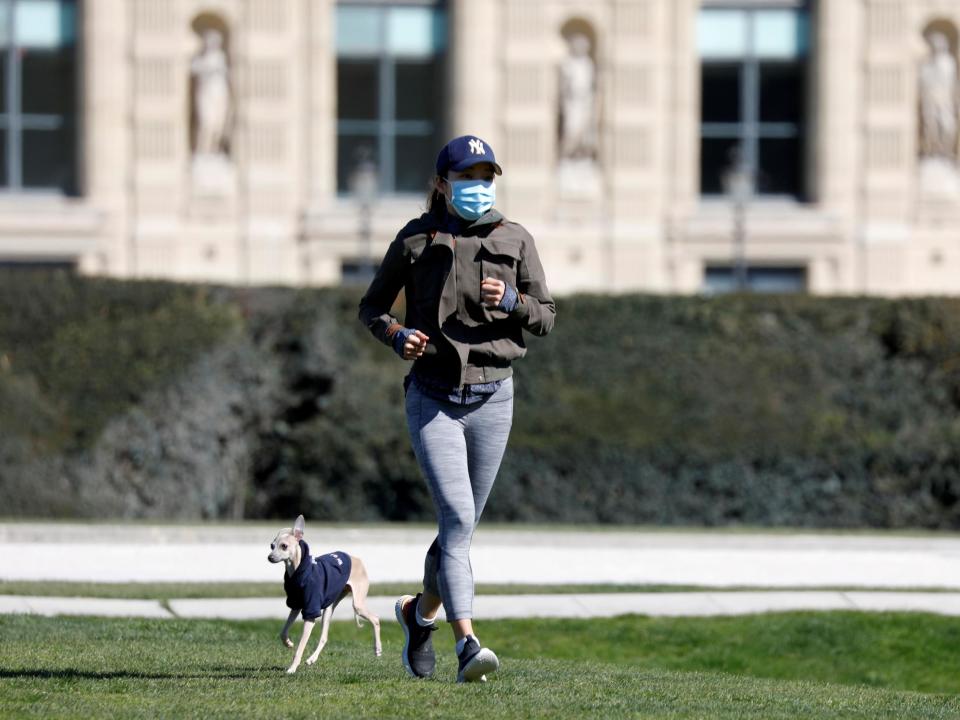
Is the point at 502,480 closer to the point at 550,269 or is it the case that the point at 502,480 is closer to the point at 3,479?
the point at 3,479

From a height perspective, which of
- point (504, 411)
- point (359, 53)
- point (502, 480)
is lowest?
point (502, 480)

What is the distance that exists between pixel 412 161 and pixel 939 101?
896 cm

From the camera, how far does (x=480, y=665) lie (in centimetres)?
870

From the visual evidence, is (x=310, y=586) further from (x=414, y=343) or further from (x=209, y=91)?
(x=209, y=91)

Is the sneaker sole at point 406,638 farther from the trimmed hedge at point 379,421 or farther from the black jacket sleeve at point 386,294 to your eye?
the trimmed hedge at point 379,421

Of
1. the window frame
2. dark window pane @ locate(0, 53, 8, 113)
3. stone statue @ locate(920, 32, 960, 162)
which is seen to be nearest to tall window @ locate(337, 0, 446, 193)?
the window frame

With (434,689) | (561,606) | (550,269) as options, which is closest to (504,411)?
(434,689)

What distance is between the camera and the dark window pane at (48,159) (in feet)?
112

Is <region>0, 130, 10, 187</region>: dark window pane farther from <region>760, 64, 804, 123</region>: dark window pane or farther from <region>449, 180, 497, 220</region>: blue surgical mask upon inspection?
<region>449, 180, 497, 220</region>: blue surgical mask

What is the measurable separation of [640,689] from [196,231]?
80.8 ft

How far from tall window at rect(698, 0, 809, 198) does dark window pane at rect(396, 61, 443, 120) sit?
464 centimetres

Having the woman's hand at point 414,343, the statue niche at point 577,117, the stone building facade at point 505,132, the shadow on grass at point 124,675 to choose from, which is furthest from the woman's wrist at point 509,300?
the statue niche at point 577,117

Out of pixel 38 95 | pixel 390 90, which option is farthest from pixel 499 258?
pixel 38 95

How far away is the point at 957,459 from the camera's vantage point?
73.7ft
